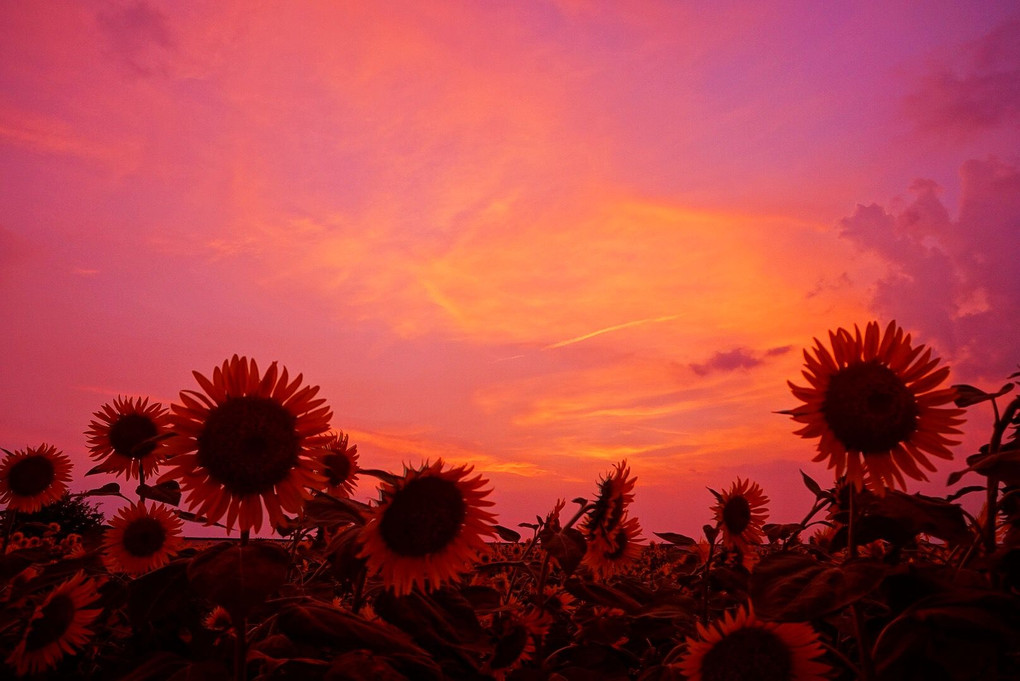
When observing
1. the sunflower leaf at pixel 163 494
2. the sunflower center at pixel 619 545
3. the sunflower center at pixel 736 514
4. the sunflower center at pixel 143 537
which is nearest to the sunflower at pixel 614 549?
the sunflower center at pixel 619 545

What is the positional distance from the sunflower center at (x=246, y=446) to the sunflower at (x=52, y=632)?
203 cm

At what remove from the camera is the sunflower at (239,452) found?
3.10 metres

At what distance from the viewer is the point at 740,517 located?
5.78 meters

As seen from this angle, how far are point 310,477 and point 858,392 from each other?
8.24 feet

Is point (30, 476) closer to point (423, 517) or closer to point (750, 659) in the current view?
point (423, 517)

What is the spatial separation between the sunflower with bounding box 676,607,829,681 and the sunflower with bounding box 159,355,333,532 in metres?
1.82

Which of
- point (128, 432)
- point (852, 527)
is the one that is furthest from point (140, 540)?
point (852, 527)

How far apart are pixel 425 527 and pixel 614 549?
2.87 metres

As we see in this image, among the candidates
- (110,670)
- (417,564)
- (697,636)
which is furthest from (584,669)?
(110,670)

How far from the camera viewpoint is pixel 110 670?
13.2 feet

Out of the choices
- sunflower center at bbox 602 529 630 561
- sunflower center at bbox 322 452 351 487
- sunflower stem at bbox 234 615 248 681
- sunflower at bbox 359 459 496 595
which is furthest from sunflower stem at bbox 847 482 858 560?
sunflower center at bbox 322 452 351 487

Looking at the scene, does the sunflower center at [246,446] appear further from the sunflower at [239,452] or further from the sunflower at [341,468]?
the sunflower at [341,468]

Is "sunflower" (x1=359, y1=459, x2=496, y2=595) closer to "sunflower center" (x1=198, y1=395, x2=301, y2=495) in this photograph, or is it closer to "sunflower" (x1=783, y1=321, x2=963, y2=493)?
"sunflower center" (x1=198, y1=395, x2=301, y2=495)

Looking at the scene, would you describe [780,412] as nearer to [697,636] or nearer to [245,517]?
[697,636]
